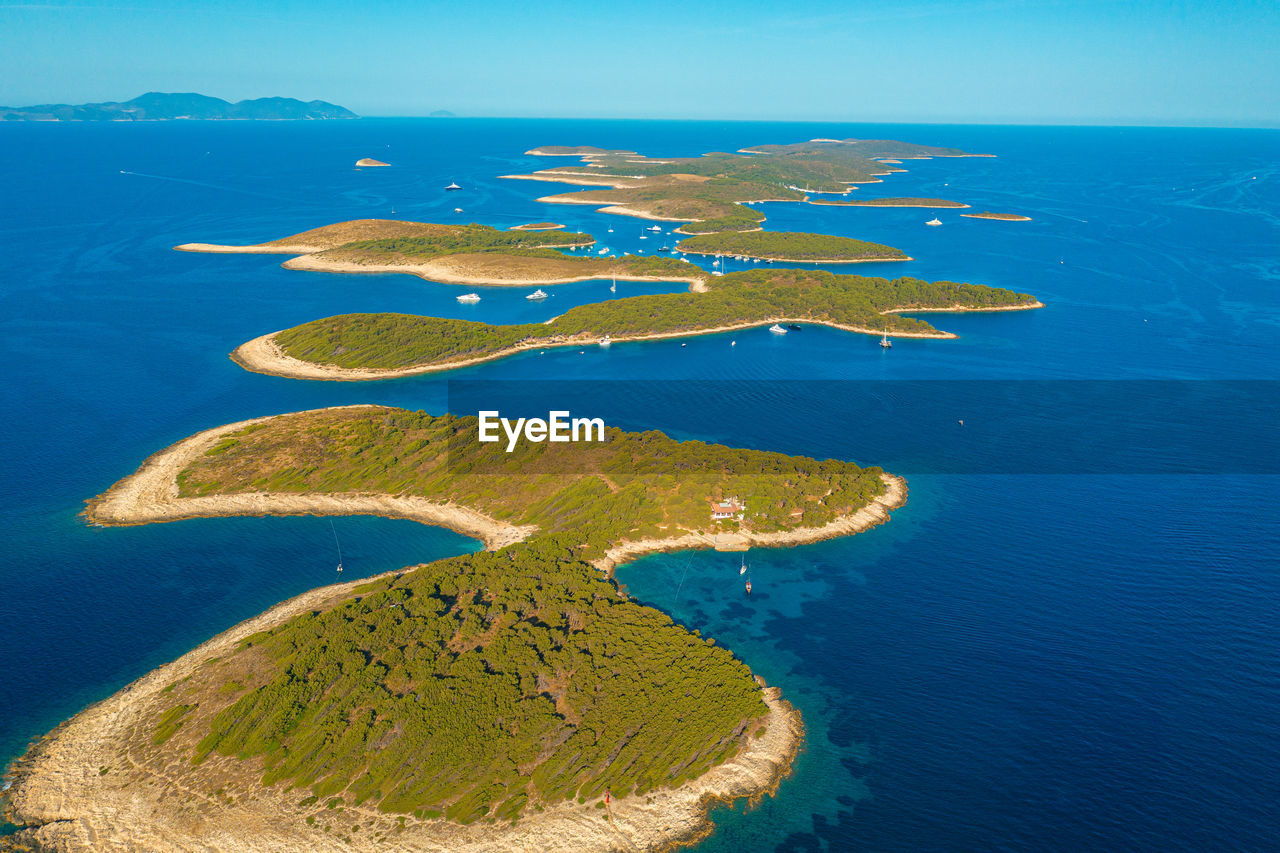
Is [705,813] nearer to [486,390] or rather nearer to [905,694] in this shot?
[905,694]

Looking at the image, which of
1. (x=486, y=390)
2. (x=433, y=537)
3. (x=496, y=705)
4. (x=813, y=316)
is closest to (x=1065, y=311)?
(x=813, y=316)

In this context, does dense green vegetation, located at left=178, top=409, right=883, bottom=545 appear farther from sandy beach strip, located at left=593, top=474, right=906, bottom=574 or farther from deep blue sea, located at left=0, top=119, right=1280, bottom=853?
deep blue sea, located at left=0, top=119, right=1280, bottom=853

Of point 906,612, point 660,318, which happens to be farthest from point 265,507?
point 660,318

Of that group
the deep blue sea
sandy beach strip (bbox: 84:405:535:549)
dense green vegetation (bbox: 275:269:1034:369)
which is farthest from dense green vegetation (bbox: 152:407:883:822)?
dense green vegetation (bbox: 275:269:1034:369)

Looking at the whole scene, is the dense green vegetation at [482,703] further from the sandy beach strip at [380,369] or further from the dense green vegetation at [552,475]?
the sandy beach strip at [380,369]

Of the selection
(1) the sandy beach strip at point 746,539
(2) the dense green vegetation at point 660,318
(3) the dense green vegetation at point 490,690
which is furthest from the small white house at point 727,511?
(2) the dense green vegetation at point 660,318
